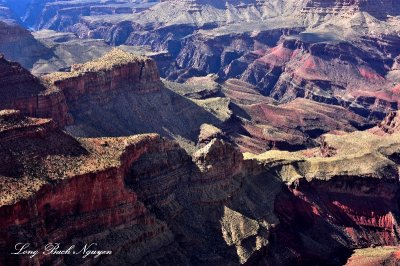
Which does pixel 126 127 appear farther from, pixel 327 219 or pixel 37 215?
pixel 37 215

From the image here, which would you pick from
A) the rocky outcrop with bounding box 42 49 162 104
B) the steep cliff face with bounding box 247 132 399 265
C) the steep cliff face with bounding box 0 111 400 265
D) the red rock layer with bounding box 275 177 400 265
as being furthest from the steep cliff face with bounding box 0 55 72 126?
the red rock layer with bounding box 275 177 400 265

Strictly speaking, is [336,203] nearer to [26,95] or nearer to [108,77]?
[108,77]

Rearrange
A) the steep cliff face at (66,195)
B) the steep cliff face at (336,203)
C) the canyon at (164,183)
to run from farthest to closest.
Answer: the steep cliff face at (336,203) < the canyon at (164,183) < the steep cliff face at (66,195)

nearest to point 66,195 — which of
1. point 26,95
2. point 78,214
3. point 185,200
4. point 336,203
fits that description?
point 78,214

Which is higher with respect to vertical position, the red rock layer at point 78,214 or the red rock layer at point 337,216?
the red rock layer at point 78,214

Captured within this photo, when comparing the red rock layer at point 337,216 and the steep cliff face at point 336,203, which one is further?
the steep cliff face at point 336,203

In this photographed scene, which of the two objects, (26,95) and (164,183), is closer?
(164,183)

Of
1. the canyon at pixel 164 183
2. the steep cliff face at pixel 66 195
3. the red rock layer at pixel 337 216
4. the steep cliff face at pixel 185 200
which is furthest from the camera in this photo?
the red rock layer at pixel 337 216

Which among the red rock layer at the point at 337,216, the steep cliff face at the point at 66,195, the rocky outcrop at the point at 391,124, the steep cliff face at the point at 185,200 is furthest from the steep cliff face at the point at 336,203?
the rocky outcrop at the point at 391,124

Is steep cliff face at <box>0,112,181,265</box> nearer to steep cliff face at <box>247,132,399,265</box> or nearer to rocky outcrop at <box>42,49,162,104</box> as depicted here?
steep cliff face at <box>247,132,399,265</box>

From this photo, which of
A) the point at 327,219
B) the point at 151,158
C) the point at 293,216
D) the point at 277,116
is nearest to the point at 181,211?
the point at 151,158

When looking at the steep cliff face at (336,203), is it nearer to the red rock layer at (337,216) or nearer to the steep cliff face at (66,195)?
the red rock layer at (337,216)
